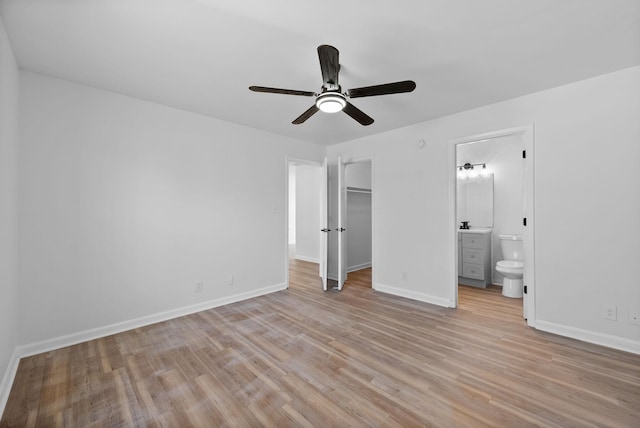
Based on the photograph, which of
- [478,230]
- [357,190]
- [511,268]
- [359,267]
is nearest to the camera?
[511,268]

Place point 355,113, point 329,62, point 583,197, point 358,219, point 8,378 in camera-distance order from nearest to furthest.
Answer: point 329,62, point 8,378, point 355,113, point 583,197, point 358,219

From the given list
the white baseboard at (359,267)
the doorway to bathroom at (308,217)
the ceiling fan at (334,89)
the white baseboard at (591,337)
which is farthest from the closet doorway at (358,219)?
the ceiling fan at (334,89)

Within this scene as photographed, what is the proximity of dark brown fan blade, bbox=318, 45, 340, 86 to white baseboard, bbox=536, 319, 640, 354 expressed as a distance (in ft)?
10.7

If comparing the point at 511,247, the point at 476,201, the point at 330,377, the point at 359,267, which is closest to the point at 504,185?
the point at 476,201

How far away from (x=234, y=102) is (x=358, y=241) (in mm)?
3958

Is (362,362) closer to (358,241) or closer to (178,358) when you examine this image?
(178,358)

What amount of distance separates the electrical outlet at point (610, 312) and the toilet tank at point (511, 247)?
191 centimetres

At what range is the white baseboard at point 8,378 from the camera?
5.87 feet

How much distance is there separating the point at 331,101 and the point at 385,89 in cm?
41

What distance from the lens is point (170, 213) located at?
329cm

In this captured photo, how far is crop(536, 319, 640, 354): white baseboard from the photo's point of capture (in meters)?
2.43

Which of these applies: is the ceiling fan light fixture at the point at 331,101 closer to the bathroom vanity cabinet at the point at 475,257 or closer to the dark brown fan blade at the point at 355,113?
the dark brown fan blade at the point at 355,113

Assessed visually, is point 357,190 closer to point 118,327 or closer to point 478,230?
point 478,230

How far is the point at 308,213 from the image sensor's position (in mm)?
6926
